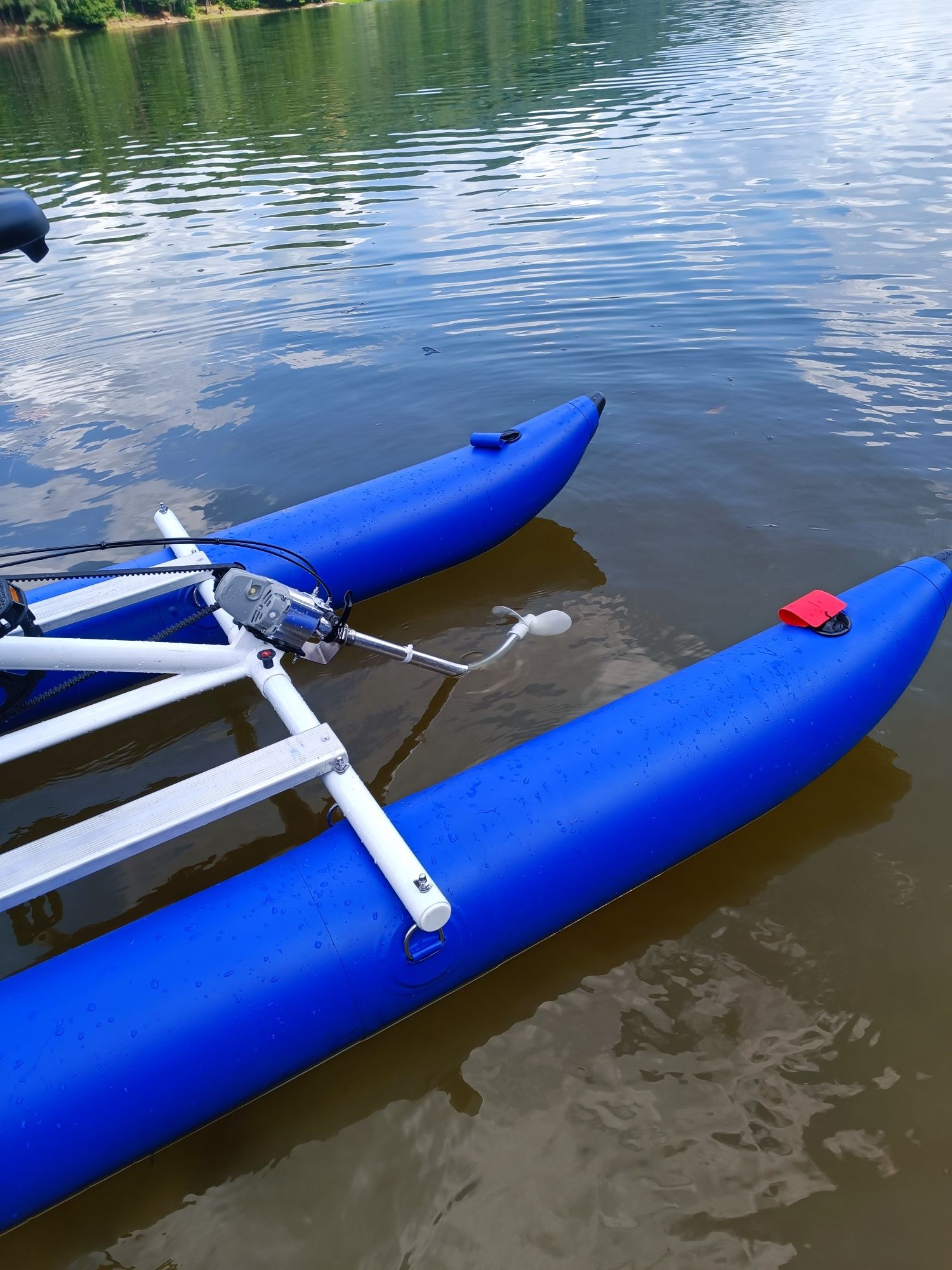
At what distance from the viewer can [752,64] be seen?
1861 cm

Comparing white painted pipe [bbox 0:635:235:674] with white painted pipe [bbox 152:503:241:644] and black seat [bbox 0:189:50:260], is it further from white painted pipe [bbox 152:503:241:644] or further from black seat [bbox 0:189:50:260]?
black seat [bbox 0:189:50:260]

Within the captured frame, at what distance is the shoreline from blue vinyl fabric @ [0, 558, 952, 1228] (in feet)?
161

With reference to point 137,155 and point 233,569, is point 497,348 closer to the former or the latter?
point 233,569

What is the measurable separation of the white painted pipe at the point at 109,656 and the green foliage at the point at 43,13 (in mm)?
49185

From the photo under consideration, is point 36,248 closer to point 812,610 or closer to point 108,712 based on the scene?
point 108,712

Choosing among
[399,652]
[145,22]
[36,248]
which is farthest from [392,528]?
[145,22]

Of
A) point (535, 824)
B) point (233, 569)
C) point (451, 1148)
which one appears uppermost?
point (233, 569)

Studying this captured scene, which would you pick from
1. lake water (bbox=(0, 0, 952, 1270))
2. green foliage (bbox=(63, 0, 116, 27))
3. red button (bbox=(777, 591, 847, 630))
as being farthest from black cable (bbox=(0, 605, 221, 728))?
green foliage (bbox=(63, 0, 116, 27))

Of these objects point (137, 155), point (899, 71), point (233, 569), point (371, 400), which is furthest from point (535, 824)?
point (899, 71)

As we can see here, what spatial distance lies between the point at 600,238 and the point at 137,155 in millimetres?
10840

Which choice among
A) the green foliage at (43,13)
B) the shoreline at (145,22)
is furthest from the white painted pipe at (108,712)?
the green foliage at (43,13)

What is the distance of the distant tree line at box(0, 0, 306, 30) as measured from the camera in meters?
38.0

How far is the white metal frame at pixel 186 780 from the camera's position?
2262 millimetres

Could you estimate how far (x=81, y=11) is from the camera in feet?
129
